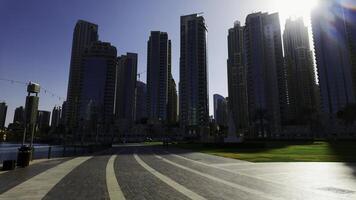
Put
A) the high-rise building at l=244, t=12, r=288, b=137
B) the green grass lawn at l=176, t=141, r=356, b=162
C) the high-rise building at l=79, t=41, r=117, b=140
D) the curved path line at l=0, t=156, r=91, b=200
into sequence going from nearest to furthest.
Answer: the curved path line at l=0, t=156, r=91, b=200, the green grass lawn at l=176, t=141, r=356, b=162, the high-rise building at l=244, t=12, r=288, b=137, the high-rise building at l=79, t=41, r=117, b=140

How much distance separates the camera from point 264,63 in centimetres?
17512

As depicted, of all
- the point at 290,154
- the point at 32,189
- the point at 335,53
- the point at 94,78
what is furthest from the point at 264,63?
the point at 32,189

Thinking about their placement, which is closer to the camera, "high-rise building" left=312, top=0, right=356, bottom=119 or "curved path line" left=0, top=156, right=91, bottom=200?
"curved path line" left=0, top=156, right=91, bottom=200

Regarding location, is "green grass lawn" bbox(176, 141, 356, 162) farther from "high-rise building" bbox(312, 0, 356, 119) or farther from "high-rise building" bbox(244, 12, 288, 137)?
"high-rise building" bbox(312, 0, 356, 119)

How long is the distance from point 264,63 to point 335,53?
133 ft

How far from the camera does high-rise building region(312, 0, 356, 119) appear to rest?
15575 centimetres

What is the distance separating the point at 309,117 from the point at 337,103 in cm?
2583

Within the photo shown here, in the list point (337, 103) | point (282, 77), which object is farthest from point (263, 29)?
point (337, 103)

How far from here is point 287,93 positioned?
199625 mm

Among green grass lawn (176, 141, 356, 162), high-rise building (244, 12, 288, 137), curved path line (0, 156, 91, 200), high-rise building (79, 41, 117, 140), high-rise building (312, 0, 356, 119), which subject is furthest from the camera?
high-rise building (79, 41, 117, 140)

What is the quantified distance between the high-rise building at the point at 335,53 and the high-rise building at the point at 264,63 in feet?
84.5

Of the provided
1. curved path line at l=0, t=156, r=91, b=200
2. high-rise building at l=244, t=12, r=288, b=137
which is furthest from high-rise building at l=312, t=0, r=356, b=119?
curved path line at l=0, t=156, r=91, b=200

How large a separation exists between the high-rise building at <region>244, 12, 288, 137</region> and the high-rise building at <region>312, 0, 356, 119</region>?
25766 mm

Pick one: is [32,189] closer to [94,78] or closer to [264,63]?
[264,63]
